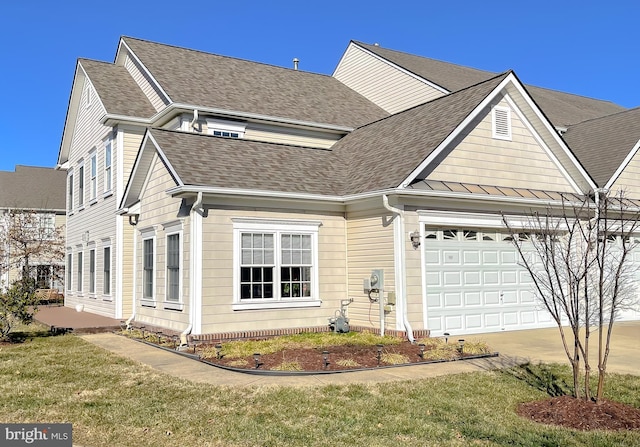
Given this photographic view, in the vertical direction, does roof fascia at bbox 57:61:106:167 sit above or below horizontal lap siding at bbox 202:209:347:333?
above

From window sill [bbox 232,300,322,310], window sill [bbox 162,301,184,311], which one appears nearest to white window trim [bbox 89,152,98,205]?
window sill [bbox 162,301,184,311]

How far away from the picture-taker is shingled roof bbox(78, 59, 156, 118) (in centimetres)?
1830

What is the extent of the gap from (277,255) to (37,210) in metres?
28.7

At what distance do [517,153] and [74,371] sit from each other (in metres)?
11.5

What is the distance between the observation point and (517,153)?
49.1 feet

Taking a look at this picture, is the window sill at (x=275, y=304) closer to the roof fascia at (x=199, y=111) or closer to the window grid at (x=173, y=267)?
the window grid at (x=173, y=267)

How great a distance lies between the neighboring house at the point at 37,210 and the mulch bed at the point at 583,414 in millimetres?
31286

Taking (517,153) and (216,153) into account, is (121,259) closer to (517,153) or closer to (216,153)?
(216,153)

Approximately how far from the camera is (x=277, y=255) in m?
13.3

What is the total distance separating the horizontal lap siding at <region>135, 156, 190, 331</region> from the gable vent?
7.95 metres

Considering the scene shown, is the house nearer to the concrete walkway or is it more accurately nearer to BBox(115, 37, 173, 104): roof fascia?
BBox(115, 37, 173, 104): roof fascia

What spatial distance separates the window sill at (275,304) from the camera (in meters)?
12.7

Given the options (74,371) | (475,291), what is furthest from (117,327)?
(475,291)

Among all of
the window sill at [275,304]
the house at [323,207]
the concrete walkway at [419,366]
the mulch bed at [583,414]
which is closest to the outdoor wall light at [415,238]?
the house at [323,207]
